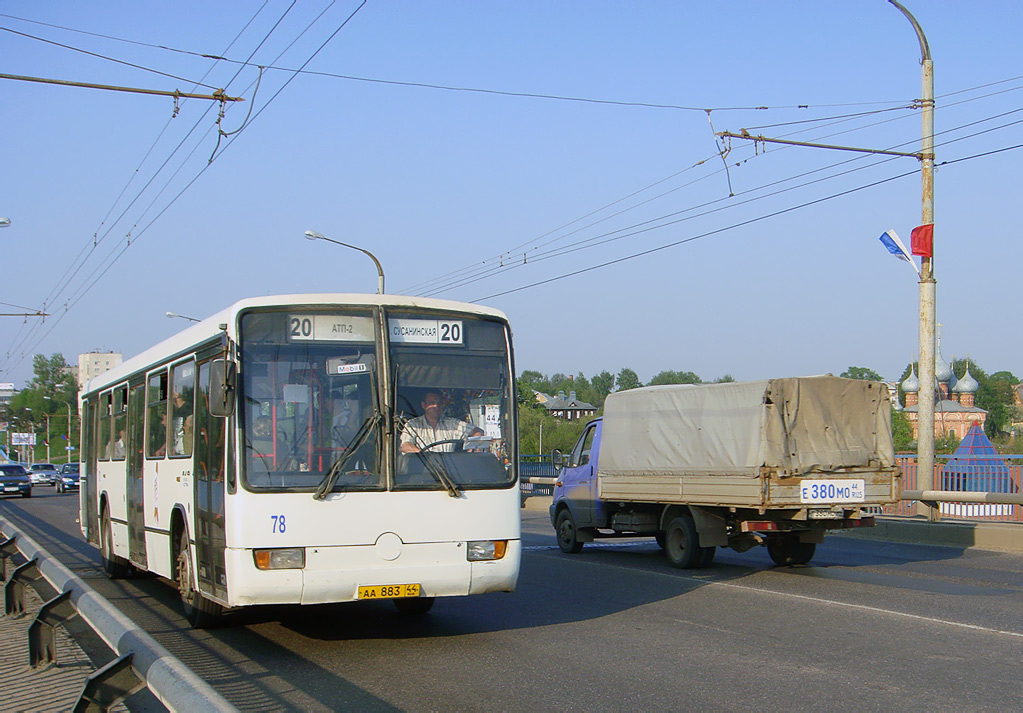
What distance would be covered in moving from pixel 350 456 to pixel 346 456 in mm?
30

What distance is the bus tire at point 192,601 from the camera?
9312 millimetres

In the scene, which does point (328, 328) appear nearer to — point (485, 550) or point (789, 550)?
point (485, 550)

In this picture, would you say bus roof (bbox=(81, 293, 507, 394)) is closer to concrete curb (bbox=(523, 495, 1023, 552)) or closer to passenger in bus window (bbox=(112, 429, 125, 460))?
passenger in bus window (bbox=(112, 429, 125, 460))

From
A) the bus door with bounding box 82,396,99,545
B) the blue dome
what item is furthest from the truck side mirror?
the blue dome

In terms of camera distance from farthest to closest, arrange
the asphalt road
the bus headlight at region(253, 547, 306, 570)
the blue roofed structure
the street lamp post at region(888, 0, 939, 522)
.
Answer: the street lamp post at region(888, 0, 939, 522)
the blue roofed structure
the bus headlight at region(253, 547, 306, 570)
the asphalt road

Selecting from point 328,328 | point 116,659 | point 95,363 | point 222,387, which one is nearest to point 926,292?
point 328,328

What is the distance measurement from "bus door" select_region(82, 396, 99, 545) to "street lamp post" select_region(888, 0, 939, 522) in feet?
45.5

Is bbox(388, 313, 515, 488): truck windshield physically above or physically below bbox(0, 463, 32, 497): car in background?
above

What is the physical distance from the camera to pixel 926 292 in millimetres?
19797

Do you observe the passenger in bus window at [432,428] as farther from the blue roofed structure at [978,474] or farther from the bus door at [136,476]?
the blue roofed structure at [978,474]

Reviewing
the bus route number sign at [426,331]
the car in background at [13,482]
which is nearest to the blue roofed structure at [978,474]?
the bus route number sign at [426,331]

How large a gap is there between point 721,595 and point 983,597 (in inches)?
106

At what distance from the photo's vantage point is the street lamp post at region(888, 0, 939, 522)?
19469 mm

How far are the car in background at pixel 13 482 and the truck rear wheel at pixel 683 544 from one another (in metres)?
42.0
